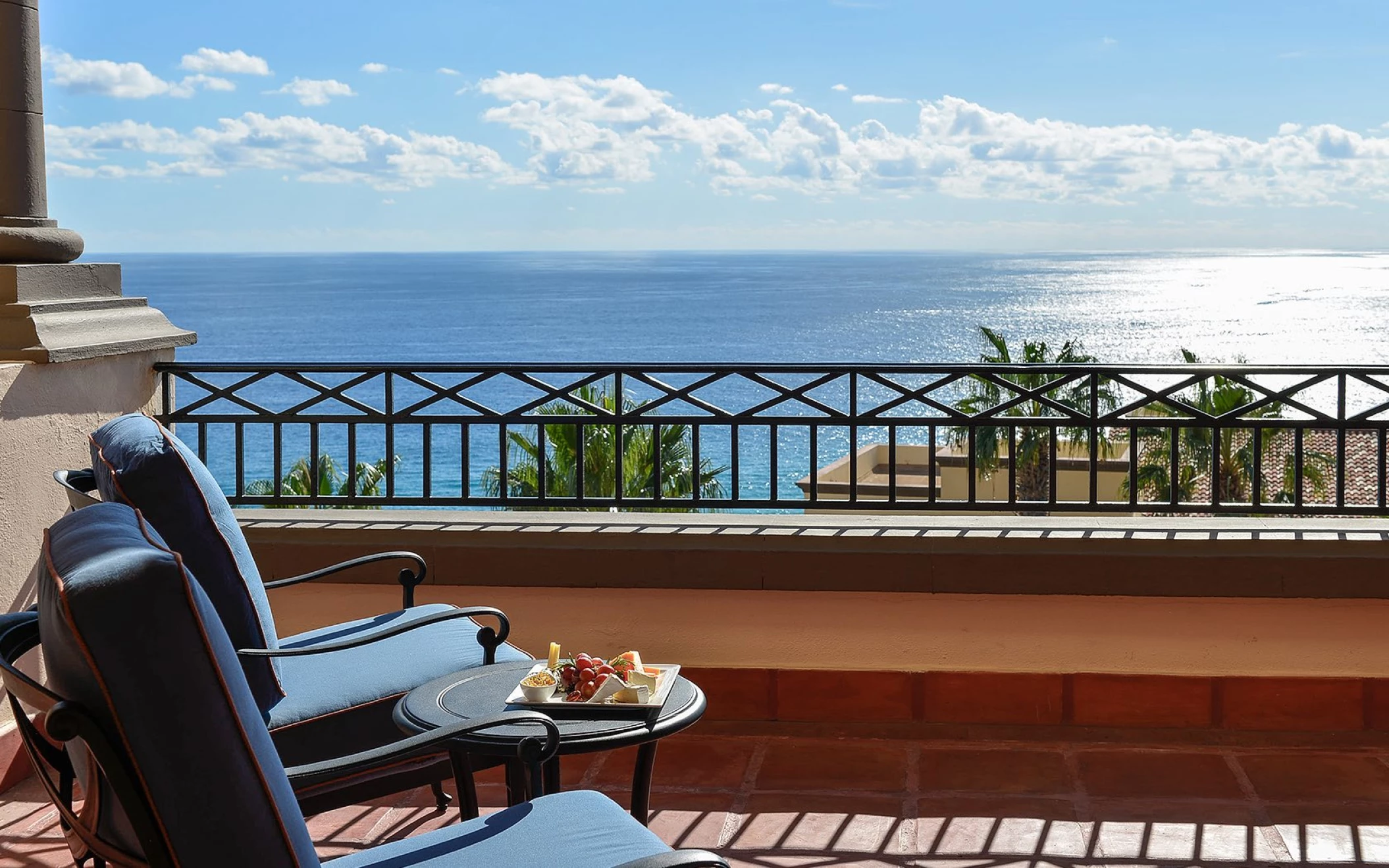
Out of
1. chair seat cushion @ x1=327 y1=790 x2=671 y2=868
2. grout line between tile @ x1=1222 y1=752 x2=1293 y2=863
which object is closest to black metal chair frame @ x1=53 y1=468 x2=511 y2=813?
chair seat cushion @ x1=327 y1=790 x2=671 y2=868

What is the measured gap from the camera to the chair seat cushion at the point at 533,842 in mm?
1597

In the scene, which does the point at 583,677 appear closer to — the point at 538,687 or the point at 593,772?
the point at 538,687

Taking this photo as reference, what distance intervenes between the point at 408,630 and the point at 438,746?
2.02ft

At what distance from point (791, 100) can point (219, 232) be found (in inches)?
1390

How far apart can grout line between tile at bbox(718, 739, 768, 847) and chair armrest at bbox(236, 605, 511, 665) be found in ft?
2.15

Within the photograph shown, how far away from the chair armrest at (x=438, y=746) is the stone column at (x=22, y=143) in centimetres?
193

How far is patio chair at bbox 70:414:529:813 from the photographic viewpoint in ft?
6.95

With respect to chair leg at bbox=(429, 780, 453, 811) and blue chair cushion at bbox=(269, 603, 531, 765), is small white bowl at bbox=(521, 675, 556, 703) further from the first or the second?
chair leg at bbox=(429, 780, 453, 811)

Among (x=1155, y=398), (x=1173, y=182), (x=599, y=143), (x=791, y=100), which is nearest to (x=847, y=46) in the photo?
(x=791, y=100)

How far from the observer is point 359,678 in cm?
238

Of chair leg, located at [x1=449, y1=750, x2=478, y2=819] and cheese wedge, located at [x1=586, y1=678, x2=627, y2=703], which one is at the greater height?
cheese wedge, located at [x1=586, y1=678, x2=627, y2=703]

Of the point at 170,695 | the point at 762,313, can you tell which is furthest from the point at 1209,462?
the point at 762,313

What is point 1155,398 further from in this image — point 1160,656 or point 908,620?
point 908,620

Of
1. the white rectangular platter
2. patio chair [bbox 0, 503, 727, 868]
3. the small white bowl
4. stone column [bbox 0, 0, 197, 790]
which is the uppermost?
stone column [bbox 0, 0, 197, 790]
